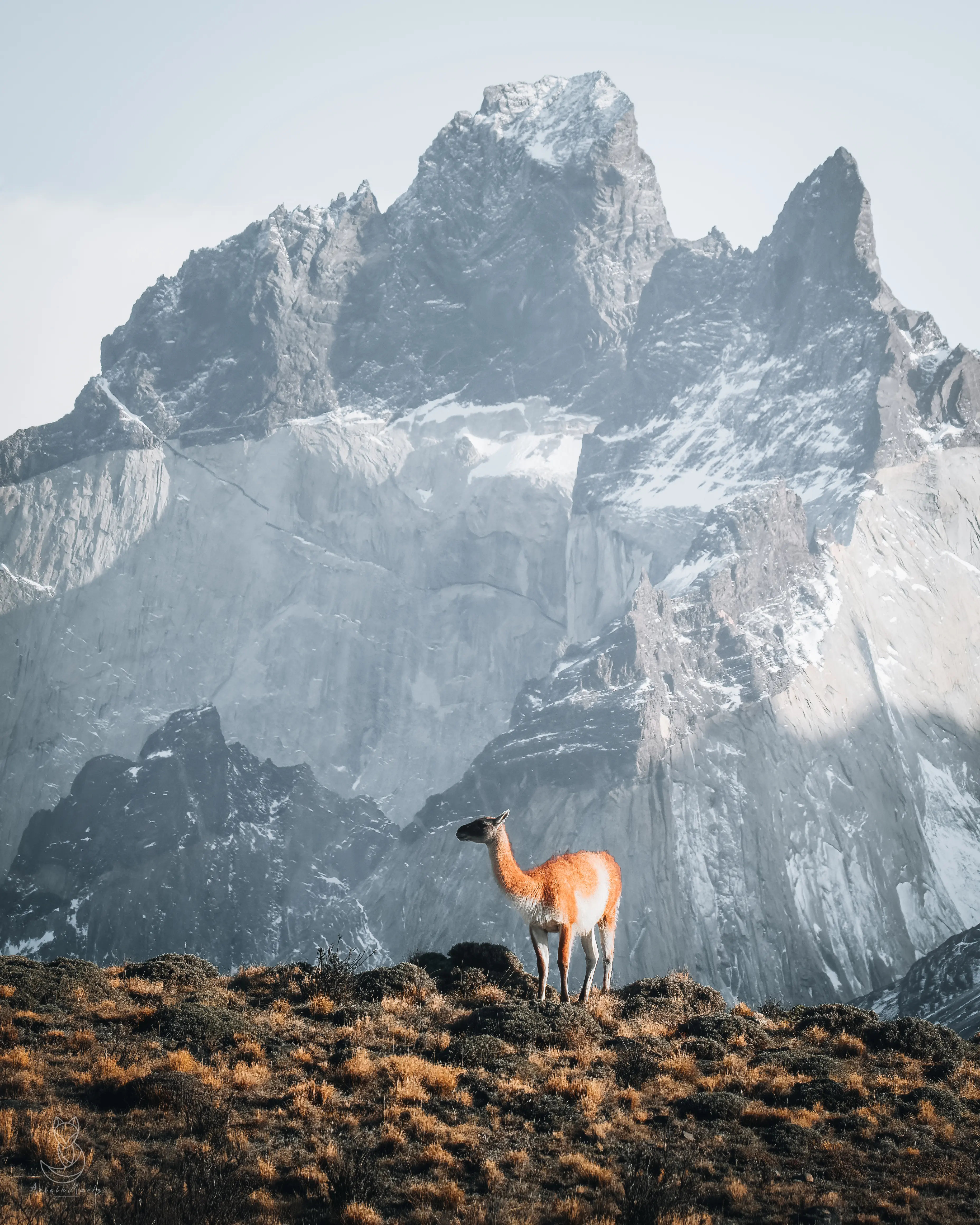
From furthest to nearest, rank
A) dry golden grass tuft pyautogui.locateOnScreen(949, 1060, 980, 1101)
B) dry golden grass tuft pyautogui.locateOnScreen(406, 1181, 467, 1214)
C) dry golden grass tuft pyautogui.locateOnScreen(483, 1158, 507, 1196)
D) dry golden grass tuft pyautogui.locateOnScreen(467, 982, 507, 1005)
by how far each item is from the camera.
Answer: dry golden grass tuft pyautogui.locateOnScreen(467, 982, 507, 1005)
dry golden grass tuft pyautogui.locateOnScreen(949, 1060, 980, 1101)
dry golden grass tuft pyautogui.locateOnScreen(483, 1158, 507, 1196)
dry golden grass tuft pyautogui.locateOnScreen(406, 1181, 467, 1214)

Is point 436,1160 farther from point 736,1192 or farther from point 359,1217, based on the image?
point 736,1192

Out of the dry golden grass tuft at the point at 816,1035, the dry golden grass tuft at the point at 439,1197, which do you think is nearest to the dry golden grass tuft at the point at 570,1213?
the dry golden grass tuft at the point at 439,1197

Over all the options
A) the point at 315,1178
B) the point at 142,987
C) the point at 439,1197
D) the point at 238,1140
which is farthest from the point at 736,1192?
the point at 142,987

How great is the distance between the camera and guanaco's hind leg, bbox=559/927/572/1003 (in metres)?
24.2

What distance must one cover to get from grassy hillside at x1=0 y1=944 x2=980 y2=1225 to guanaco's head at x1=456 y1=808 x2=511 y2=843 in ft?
11.8

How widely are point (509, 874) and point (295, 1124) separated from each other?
22.8 feet

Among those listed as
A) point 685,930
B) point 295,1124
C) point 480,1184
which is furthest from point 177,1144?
point 685,930

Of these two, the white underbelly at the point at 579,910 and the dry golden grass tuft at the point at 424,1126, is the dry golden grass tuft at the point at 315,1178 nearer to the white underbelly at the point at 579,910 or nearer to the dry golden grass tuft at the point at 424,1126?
the dry golden grass tuft at the point at 424,1126

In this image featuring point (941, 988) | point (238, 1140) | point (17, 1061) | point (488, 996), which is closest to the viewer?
point (238, 1140)

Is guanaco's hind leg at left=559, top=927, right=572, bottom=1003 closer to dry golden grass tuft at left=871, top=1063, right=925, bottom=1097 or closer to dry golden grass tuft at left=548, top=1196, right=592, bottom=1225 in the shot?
dry golden grass tuft at left=871, top=1063, right=925, bottom=1097

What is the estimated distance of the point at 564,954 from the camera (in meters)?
25.0

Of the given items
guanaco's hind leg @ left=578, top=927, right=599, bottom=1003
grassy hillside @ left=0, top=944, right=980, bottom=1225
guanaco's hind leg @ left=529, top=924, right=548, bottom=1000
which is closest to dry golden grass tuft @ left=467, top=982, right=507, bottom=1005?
grassy hillside @ left=0, top=944, right=980, bottom=1225

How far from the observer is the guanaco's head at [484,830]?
24.2m

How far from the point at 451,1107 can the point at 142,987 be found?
972 centimetres
